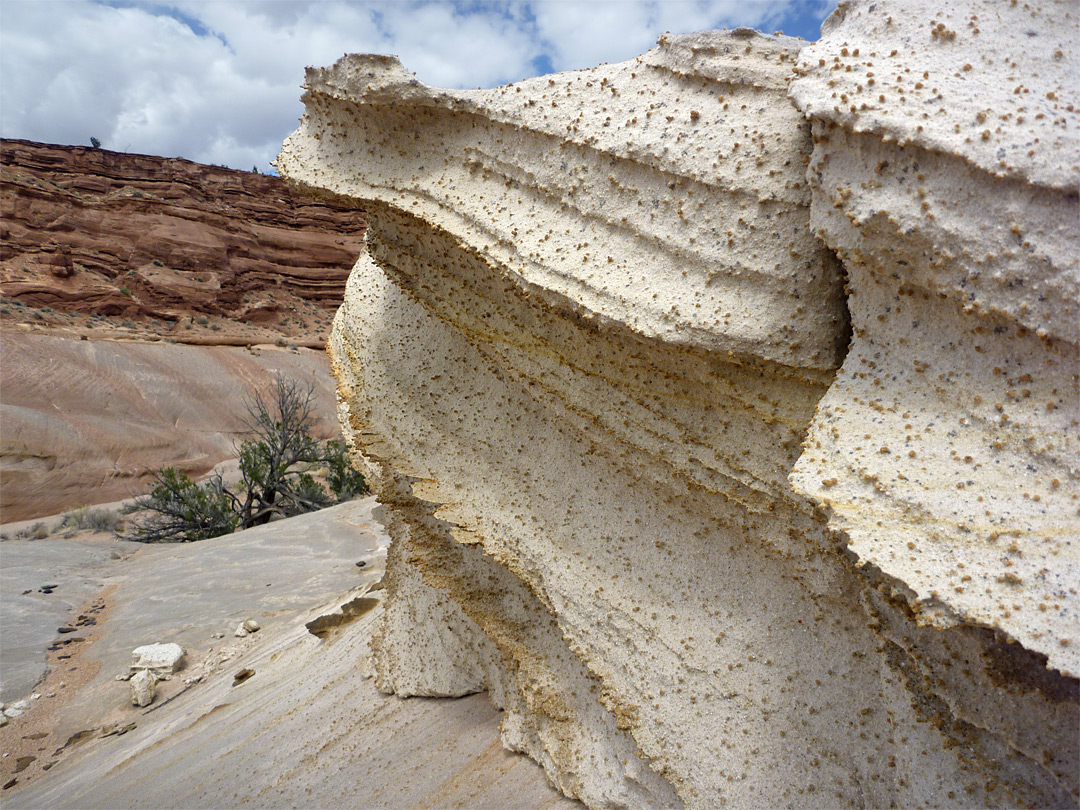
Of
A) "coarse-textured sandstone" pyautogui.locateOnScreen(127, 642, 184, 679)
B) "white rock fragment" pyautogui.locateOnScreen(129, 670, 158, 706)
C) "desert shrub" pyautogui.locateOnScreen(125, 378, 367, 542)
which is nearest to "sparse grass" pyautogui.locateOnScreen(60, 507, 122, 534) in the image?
"desert shrub" pyautogui.locateOnScreen(125, 378, 367, 542)

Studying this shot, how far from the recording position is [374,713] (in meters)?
2.65

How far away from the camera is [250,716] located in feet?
9.82

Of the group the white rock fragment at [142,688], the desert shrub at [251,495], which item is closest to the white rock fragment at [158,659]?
the white rock fragment at [142,688]

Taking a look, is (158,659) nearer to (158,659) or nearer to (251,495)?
(158,659)

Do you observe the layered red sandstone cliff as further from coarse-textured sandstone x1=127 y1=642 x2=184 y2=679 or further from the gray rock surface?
coarse-textured sandstone x1=127 y1=642 x2=184 y2=679

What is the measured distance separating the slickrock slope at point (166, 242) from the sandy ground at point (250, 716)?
32.8ft

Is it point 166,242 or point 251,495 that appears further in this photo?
point 166,242

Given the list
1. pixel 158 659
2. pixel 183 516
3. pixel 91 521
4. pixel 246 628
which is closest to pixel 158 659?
pixel 158 659

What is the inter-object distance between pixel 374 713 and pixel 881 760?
200cm

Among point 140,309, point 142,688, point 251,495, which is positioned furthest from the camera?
point 140,309

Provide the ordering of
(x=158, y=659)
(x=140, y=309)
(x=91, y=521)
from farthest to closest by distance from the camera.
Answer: (x=140, y=309)
(x=91, y=521)
(x=158, y=659)

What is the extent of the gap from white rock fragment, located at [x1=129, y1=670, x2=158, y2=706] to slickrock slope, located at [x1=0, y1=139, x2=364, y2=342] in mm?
11052

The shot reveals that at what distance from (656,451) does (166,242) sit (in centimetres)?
1909

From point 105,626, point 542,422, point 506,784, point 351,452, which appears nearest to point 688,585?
point 542,422
